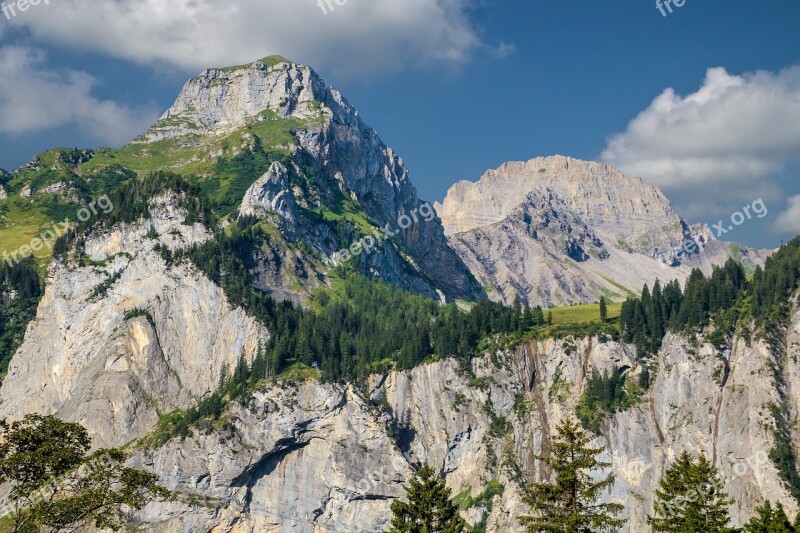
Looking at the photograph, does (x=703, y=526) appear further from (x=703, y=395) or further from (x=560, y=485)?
(x=703, y=395)

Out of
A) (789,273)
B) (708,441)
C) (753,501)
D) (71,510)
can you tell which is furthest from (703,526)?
(789,273)

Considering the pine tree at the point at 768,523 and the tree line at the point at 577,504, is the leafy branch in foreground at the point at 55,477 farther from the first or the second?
the pine tree at the point at 768,523

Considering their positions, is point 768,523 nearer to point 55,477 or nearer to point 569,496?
point 569,496

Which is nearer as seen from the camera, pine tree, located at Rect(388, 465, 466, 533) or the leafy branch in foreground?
the leafy branch in foreground

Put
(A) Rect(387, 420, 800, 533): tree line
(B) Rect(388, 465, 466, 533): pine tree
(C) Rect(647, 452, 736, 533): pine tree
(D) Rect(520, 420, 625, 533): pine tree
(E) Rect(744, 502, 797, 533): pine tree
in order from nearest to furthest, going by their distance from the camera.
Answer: (D) Rect(520, 420, 625, 533): pine tree, (A) Rect(387, 420, 800, 533): tree line, (C) Rect(647, 452, 736, 533): pine tree, (E) Rect(744, 502, 797, 533): pine tree, (B) Rect(388, 465, 466, 533): pine tree

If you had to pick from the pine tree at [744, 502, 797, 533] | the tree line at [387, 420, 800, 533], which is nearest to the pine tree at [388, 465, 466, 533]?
the tree line at [387, 420, 800, 533]

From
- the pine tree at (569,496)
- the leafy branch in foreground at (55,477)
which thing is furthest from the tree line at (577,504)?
the leafy branch in foreground at (55,477)

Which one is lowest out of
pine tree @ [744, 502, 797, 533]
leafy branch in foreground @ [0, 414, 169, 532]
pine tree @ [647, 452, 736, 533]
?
pine tree @ [744, 502, 797, 533]

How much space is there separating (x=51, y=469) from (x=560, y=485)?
38143 mm

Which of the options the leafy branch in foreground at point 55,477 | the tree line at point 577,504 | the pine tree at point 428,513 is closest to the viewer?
the leafy branch in foreground at point 55,477

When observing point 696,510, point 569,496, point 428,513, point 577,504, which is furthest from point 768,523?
point 428,513

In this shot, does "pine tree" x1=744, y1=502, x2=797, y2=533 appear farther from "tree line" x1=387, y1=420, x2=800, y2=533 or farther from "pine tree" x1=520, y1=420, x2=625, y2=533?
"pine tree" x1=520, y1=420, x2=625, y2=533

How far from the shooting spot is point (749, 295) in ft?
656

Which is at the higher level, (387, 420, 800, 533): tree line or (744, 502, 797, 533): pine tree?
(387, 420, 800, 533): tree line
